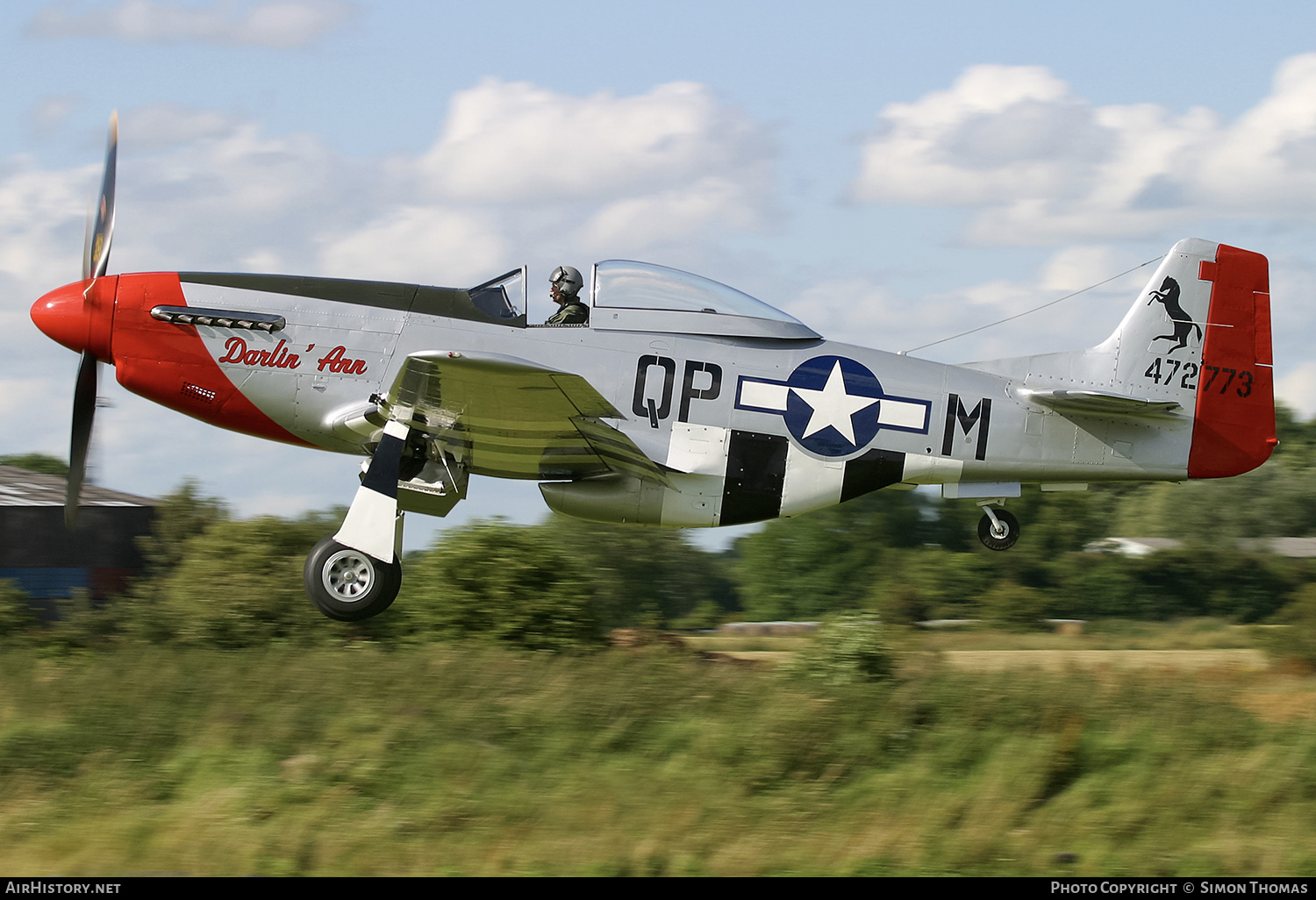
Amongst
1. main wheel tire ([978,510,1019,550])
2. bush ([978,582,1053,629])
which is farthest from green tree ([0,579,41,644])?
bush ([978,582,1053,629])

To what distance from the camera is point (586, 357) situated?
9.04 m

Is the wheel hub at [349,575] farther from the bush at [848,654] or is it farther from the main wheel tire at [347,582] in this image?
the bush at [848,654]

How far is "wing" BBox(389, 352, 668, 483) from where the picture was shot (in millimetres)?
7613

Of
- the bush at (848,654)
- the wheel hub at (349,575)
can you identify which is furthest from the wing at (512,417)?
the bush at (848,654)

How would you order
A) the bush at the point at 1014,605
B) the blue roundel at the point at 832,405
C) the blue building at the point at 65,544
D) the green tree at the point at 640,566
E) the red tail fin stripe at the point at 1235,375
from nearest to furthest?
the blue roundel at the point at 832,405
the red tail fin stripe at the point at 1235,375
the blue building at the point at 65,544
the bush at the point at 1014,605
the green tree at the point at 640,566

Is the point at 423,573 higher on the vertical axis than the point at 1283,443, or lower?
lower

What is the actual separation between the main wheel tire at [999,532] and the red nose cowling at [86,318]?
279 inches

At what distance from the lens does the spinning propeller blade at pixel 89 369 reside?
9242 mm

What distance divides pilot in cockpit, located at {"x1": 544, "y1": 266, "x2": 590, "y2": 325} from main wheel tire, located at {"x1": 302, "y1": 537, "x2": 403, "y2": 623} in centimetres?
223

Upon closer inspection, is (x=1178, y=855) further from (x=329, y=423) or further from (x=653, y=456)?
(x=329, y=423)

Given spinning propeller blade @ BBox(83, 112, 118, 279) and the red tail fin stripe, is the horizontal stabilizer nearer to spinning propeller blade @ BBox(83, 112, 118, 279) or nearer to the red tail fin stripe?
the red tail fin stripe

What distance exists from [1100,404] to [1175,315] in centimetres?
124

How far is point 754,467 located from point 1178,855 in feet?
13.0
